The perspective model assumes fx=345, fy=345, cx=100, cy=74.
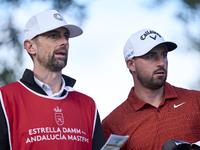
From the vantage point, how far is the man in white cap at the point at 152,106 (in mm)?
3199

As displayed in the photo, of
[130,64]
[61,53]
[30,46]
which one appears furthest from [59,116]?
[130,64]

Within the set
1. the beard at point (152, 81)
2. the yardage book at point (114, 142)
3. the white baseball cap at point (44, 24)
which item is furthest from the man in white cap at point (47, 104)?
the beard at point (152, 81)

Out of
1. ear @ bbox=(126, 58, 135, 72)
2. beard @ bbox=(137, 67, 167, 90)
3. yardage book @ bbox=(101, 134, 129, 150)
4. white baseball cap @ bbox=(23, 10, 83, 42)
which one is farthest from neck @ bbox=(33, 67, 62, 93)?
ear @ bbox=(126, 58, 135, 72)

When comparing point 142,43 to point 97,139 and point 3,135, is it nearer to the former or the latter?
point 97,139

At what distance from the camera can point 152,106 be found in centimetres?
341

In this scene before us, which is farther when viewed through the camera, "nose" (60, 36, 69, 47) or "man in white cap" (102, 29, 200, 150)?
"man in white cap" (102, 29, 200, 150)

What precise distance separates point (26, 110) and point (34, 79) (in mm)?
288

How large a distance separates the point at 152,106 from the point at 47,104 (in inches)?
50.1

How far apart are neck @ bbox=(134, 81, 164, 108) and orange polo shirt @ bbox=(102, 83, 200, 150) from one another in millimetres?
54

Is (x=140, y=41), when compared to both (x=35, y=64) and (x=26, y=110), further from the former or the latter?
(x=26, y=110)

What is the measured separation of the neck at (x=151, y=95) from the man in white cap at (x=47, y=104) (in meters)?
0.81

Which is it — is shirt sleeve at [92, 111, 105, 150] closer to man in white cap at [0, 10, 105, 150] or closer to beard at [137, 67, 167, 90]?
man in white cap at [0, 10, 105, 150]

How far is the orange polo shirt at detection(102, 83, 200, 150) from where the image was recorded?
10.4 feet

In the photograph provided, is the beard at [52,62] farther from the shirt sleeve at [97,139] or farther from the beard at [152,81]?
the beard at [152,81]
